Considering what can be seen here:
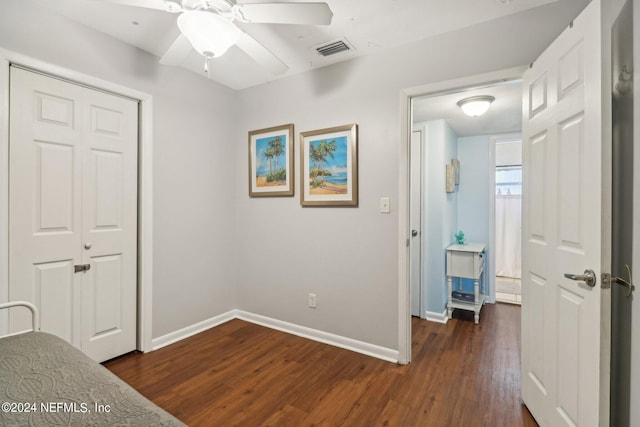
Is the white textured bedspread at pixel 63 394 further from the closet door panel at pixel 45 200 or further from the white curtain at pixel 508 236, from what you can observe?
the white curtain at pixel 508 236

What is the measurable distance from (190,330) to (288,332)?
92 centimetres

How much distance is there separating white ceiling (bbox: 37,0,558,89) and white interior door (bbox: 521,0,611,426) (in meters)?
0.59

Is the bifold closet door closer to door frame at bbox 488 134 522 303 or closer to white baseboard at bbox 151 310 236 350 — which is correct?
white baseboard at bbox 151 310 236 350

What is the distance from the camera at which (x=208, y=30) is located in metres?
1.47

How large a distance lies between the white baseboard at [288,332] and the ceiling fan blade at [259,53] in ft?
7.20

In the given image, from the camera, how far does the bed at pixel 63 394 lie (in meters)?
0.80

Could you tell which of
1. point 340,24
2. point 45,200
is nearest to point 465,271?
point 340,24

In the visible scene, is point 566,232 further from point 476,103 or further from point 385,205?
point 476,103

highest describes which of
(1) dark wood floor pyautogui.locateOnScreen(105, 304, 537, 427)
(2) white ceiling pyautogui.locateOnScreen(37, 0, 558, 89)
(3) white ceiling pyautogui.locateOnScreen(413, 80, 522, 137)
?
(2) white ceiling pyautogui.locateOnScreen(37, 0, 558, 89)

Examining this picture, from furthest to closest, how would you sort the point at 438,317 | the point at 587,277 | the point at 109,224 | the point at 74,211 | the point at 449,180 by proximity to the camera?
the point at 449,180, the point at 438,317, the point at 109,224, the point at 74,211, the point at 587,277

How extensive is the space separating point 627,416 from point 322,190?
222 centimetres

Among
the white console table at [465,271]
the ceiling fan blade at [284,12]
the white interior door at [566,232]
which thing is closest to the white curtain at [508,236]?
the white console table at [465,271]

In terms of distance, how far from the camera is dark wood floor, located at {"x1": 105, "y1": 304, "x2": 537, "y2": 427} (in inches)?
69.5

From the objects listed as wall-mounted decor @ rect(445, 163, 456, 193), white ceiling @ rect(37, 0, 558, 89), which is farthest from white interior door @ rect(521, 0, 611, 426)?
wall-mounted decor @ rect(445, 163, 456, 193)
